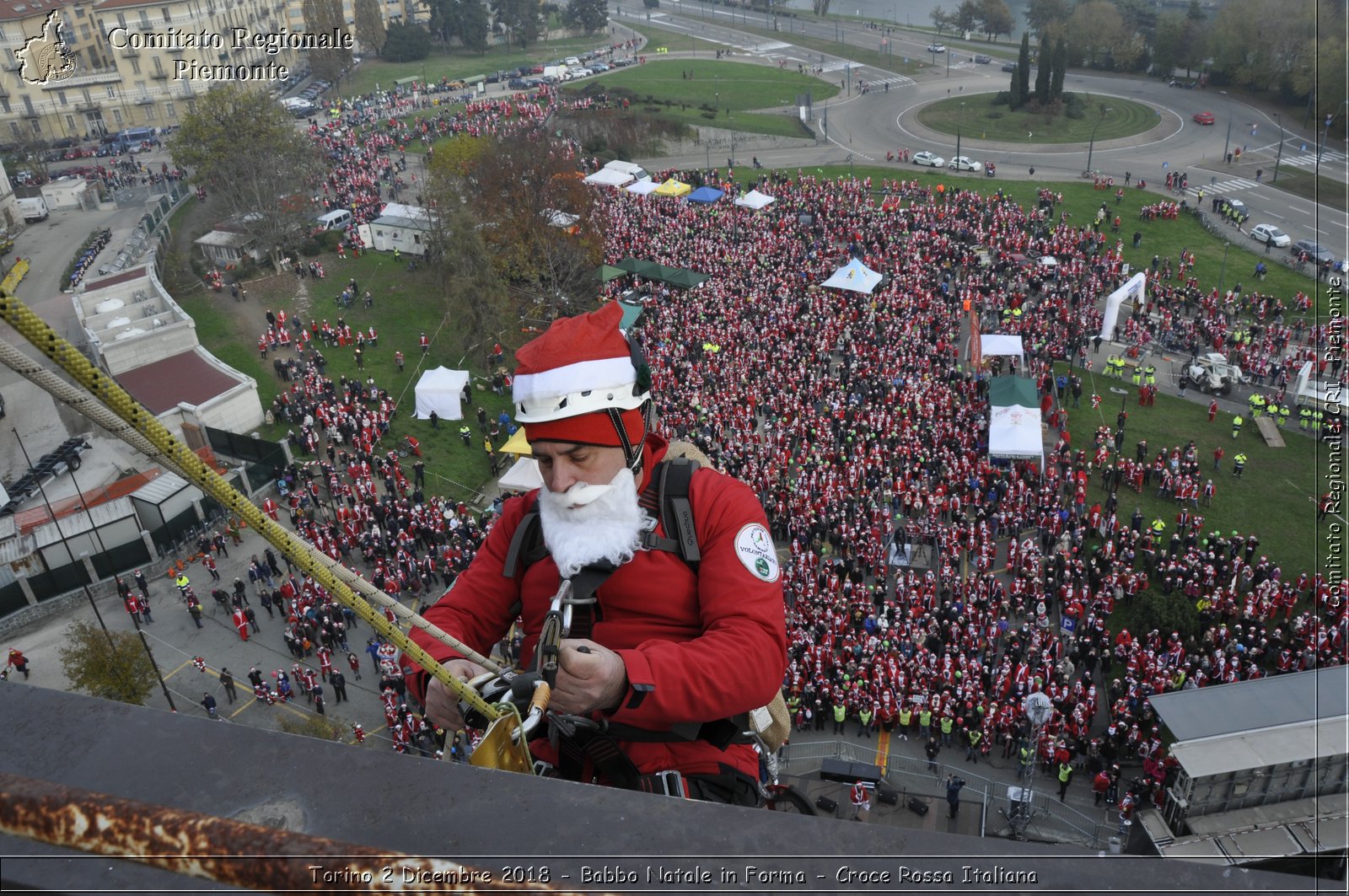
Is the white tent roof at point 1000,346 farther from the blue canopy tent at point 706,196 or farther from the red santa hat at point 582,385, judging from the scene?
the red santa hat at point 582,385

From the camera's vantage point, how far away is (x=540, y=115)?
267 feet

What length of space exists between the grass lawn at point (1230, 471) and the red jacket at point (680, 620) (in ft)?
83.0

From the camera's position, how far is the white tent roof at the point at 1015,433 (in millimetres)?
28719

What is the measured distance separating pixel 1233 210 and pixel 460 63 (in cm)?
8342

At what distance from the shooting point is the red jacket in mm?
4023

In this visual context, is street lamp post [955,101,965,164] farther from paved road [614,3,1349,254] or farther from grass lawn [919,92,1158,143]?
paved road [614,3,1349,254]

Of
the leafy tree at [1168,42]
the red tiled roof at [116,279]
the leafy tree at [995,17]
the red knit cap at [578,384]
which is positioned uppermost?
the red knit cap at [578,384]

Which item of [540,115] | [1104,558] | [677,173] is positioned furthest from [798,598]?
[540,115]

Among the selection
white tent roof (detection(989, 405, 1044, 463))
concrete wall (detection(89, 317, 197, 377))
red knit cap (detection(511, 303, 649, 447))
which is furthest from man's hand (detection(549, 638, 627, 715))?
concrete wall (detection(89, 317, 197, 377))

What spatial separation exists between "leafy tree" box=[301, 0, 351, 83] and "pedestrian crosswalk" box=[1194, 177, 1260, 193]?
79.3 meters

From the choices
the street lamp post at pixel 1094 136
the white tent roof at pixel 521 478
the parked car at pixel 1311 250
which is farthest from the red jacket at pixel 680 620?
the street lamp post at pixel 1094 136

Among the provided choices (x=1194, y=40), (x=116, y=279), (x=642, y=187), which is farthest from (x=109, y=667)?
(x=1194, y=40)

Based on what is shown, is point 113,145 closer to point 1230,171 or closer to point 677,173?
point 677,173

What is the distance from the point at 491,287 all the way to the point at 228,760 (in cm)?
3867
